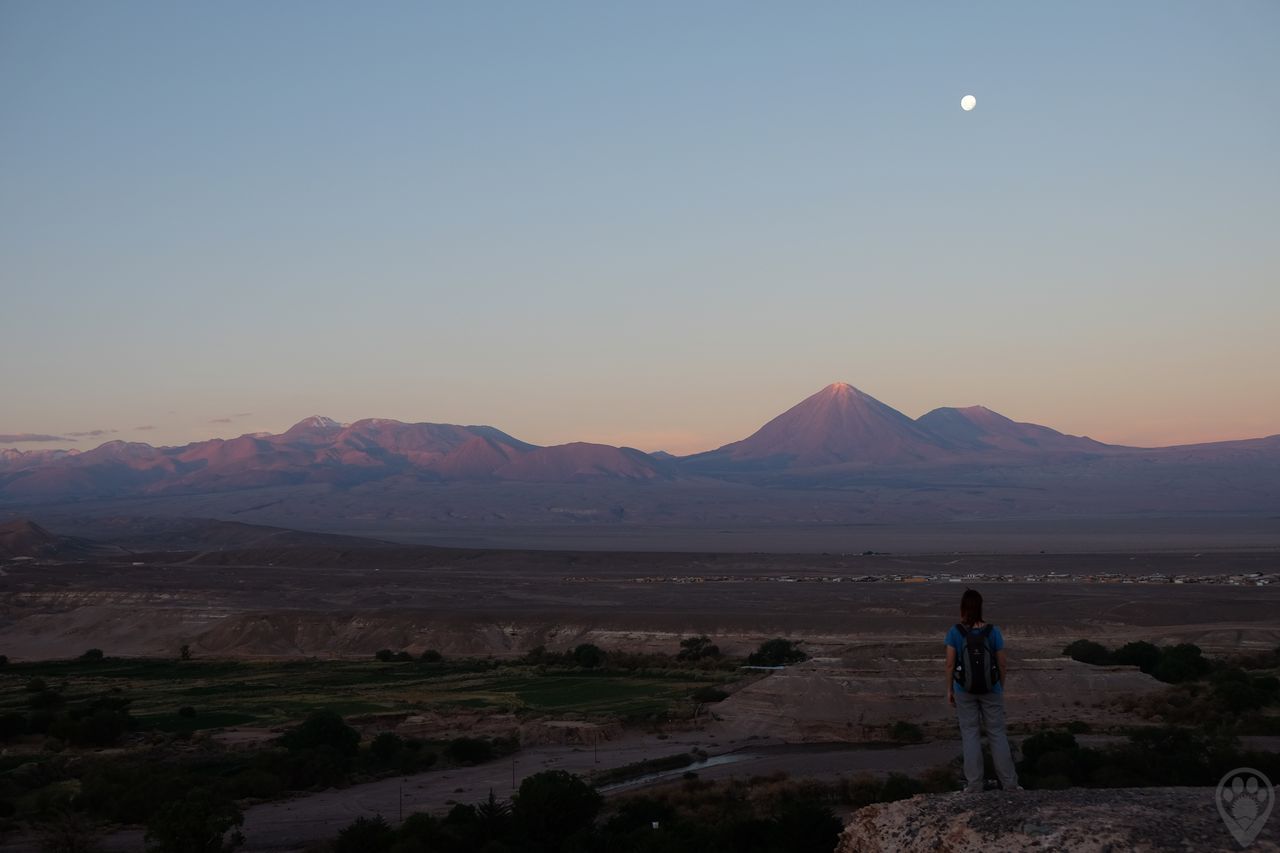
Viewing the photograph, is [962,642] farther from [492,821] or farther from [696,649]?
[696,649]

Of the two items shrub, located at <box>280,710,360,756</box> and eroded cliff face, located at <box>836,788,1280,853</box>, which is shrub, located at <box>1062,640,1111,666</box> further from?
eroded cliff face, located at <box>836,788,1280,853</box>

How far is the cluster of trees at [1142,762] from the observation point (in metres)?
15.6

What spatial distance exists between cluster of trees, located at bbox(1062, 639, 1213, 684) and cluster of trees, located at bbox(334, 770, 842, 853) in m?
15.6

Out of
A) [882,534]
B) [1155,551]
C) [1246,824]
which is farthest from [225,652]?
[882,534]

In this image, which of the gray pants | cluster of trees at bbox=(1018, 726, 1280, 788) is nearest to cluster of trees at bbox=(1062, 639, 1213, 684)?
cluster of trees at bbox=(1018, 726, 1280, 788)

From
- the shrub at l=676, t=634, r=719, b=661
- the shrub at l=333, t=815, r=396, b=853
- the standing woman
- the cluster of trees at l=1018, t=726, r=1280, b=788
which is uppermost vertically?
the standing woman

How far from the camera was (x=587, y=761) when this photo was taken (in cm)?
2411

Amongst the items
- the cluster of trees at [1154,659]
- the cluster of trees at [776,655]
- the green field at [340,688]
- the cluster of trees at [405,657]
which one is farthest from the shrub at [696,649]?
Result: the cluster of trees at [1154,659]

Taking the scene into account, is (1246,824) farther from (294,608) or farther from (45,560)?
(45,560)

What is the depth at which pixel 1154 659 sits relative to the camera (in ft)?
105

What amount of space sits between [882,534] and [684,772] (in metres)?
121

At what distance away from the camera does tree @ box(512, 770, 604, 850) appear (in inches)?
627

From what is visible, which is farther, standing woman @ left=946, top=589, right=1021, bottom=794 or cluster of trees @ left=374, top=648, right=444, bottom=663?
cluster of trees @ left=374, top=648, right=444, bottom=663

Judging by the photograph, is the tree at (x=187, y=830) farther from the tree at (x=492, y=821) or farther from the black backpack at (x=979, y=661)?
the black backpack at (x=979, y=661)
